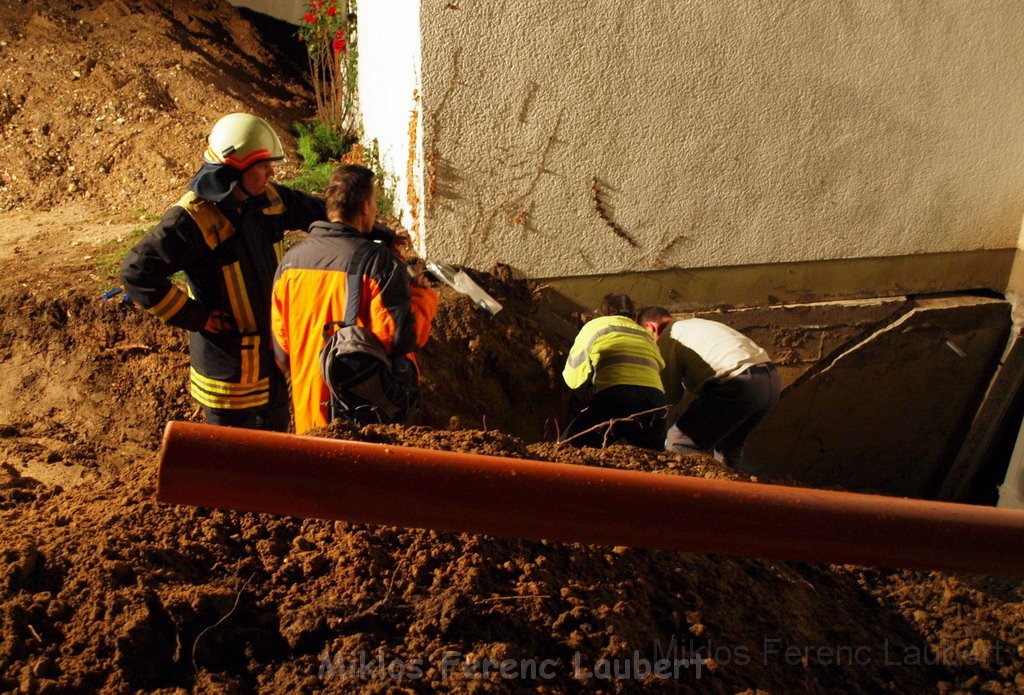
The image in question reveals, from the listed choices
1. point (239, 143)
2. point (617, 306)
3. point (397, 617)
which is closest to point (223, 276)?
point (239, 143)

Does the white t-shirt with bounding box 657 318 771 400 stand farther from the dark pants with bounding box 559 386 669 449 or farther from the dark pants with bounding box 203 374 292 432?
the dark pants with bounding box 203 374 292 432

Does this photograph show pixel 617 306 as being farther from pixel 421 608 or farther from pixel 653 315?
pixel 421 608

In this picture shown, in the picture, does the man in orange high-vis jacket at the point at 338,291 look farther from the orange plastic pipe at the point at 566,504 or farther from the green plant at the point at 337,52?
the green plant at the point at 337,52

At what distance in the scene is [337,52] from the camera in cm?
707

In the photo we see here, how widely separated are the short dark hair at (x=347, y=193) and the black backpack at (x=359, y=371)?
0.58 feet

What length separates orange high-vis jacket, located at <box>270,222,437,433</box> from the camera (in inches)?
120

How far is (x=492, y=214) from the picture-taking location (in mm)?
A: 5273

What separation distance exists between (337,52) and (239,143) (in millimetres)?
4237

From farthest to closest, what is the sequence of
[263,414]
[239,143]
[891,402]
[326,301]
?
[891,402], [263,414], [239,143], [326,301]

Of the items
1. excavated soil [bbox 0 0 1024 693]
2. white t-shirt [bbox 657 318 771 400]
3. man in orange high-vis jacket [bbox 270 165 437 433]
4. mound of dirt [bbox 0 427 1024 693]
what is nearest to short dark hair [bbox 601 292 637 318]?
white t-shirt [bbox 657 318 771 400]

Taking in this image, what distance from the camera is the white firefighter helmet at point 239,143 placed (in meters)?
3.27

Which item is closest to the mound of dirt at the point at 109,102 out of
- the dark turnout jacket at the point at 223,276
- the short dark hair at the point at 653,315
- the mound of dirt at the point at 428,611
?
the dark turnout jacket at the point at 223,276

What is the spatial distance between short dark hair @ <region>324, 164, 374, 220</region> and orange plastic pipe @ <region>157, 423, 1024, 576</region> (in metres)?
2.18

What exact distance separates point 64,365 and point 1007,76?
694 centimetres
